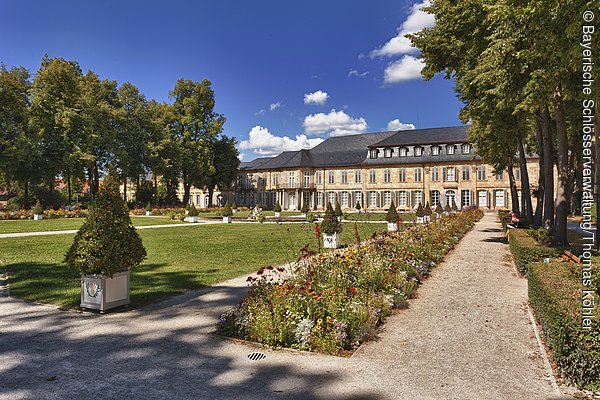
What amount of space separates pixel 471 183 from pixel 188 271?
138 ft

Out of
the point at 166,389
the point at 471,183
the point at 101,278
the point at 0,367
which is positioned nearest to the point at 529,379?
the point at 166,389

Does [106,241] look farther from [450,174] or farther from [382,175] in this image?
[382,175]

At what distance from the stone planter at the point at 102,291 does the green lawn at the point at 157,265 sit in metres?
0.43

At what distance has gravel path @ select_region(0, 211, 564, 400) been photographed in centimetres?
365

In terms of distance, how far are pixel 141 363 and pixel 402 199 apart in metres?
46.2

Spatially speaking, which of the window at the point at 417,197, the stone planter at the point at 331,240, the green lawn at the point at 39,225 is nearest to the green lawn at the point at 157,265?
the stone planter at the point at 331,240

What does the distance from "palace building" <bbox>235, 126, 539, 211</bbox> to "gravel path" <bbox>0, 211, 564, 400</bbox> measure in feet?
133

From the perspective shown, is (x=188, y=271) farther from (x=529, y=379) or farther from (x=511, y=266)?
(x=511, y=266)

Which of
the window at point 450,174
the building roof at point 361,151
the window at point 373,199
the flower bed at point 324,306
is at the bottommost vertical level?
the flower bed at point 324,306

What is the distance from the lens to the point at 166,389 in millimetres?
3689

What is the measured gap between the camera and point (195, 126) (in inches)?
1806

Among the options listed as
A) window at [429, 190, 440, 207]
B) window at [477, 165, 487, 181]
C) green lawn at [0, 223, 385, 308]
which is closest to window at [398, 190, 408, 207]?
window at [429, 190, 440, 207]

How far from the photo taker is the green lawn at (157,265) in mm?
7660

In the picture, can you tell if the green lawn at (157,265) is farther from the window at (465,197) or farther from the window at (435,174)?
the window at (465,197)
